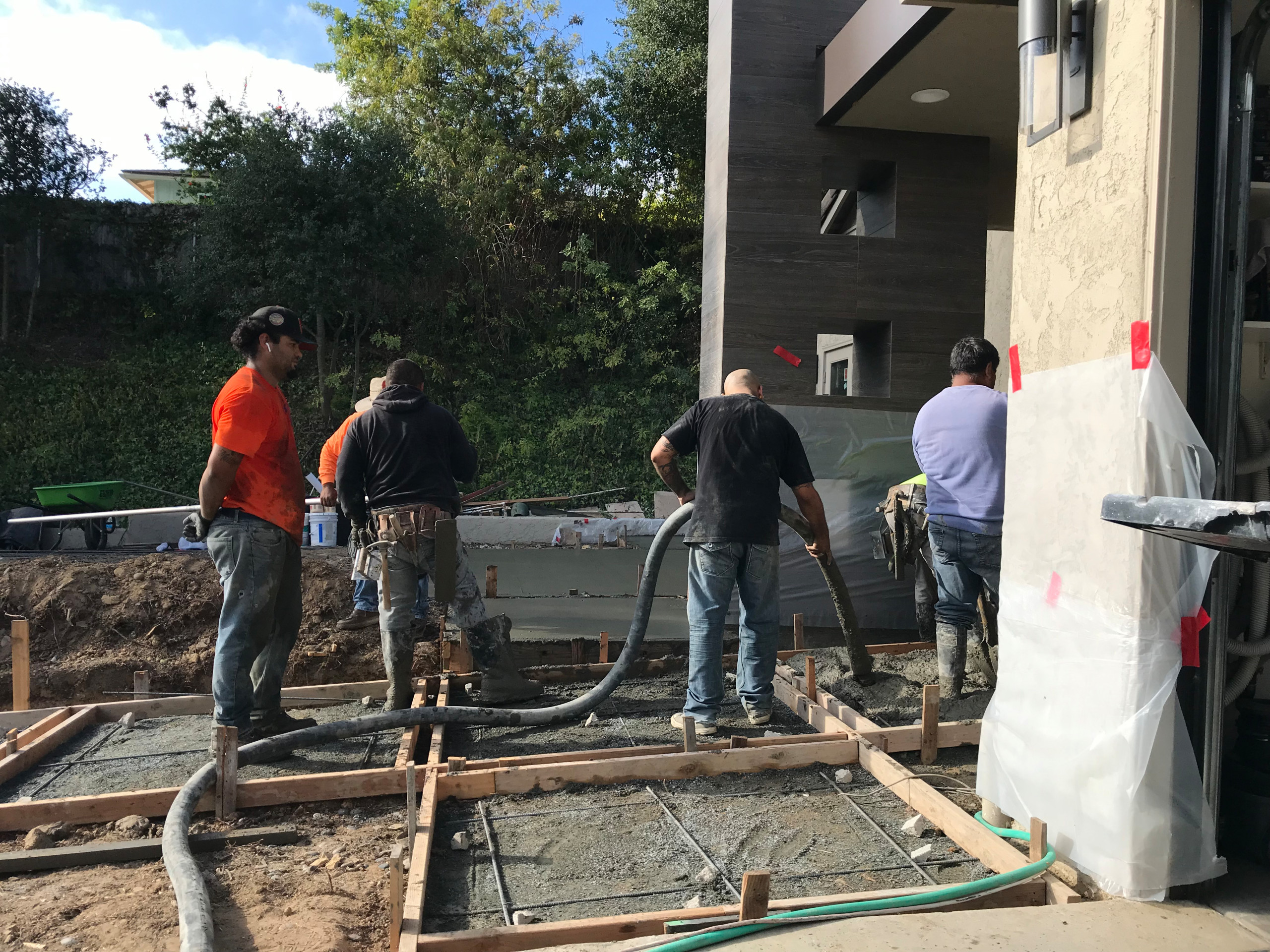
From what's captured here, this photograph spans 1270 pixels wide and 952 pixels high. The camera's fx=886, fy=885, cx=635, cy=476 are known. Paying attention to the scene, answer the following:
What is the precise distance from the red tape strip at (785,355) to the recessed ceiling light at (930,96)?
1.87 m

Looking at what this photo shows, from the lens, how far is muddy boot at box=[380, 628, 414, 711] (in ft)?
14.8

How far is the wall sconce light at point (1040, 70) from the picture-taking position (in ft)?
8.30

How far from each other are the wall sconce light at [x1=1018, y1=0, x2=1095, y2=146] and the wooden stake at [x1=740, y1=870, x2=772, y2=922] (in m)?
2.27

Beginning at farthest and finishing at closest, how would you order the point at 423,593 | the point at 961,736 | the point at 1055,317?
1. the point at 423,593
2. the point at 961,736
3. the point at 1055,317

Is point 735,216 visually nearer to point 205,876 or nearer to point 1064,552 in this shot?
point 1064,552

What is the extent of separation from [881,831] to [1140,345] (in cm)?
181

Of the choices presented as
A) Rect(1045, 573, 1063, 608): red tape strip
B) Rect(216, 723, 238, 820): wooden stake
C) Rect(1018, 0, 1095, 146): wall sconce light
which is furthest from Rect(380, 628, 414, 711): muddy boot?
Rect(1018, 0, 1095, 146): wall sconce light

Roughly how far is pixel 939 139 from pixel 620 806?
18.3ft

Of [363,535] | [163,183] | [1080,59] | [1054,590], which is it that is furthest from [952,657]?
[163,183]

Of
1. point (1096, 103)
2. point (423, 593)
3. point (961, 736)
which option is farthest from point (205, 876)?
point (423, 593)

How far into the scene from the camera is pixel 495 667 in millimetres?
4719

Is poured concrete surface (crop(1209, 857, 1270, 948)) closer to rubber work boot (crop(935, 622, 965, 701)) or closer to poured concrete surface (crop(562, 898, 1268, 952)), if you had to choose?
poured concrete surface (crop(562, 898, 1268, 952))

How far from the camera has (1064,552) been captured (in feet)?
8.50

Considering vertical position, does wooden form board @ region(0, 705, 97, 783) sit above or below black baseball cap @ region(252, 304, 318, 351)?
below
